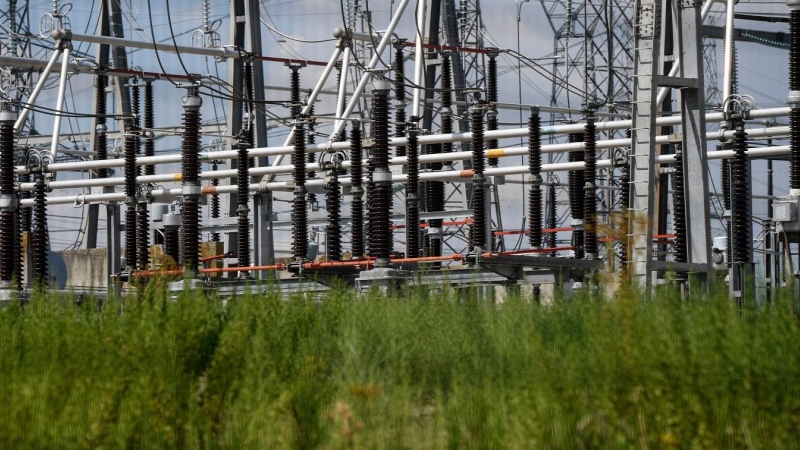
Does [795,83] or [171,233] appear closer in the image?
[795,83]

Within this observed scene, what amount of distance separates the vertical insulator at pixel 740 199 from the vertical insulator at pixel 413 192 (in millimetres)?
3151

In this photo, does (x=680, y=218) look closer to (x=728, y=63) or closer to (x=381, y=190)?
(x=728, y=63)

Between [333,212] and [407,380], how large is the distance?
702 centimetres

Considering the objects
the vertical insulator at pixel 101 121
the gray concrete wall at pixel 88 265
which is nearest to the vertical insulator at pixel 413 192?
the vertical insulator at pixel 101 121

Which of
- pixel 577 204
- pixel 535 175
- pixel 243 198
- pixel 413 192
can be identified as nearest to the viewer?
pixel 413 192

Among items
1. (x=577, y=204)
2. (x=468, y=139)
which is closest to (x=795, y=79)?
(x=468, y=139)

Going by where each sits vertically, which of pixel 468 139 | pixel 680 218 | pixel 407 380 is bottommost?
pixel 407 380

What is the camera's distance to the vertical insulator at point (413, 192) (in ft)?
40.3

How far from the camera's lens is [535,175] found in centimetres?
1294

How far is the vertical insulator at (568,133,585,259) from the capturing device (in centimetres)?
1486

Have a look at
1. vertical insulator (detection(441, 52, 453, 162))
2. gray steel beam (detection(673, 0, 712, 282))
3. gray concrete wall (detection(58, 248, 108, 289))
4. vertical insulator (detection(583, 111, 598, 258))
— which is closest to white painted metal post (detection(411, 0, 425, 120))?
vertical insulator (detection(441, 52, 453, 162))

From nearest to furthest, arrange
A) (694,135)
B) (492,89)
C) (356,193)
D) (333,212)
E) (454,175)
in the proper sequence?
(694,135), (356,193), (333,212), (454,175), (492,89)

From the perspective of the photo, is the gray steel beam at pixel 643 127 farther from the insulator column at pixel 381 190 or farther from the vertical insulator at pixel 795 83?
the insulator column at pixel 381 190

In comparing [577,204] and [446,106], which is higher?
[446,106]
